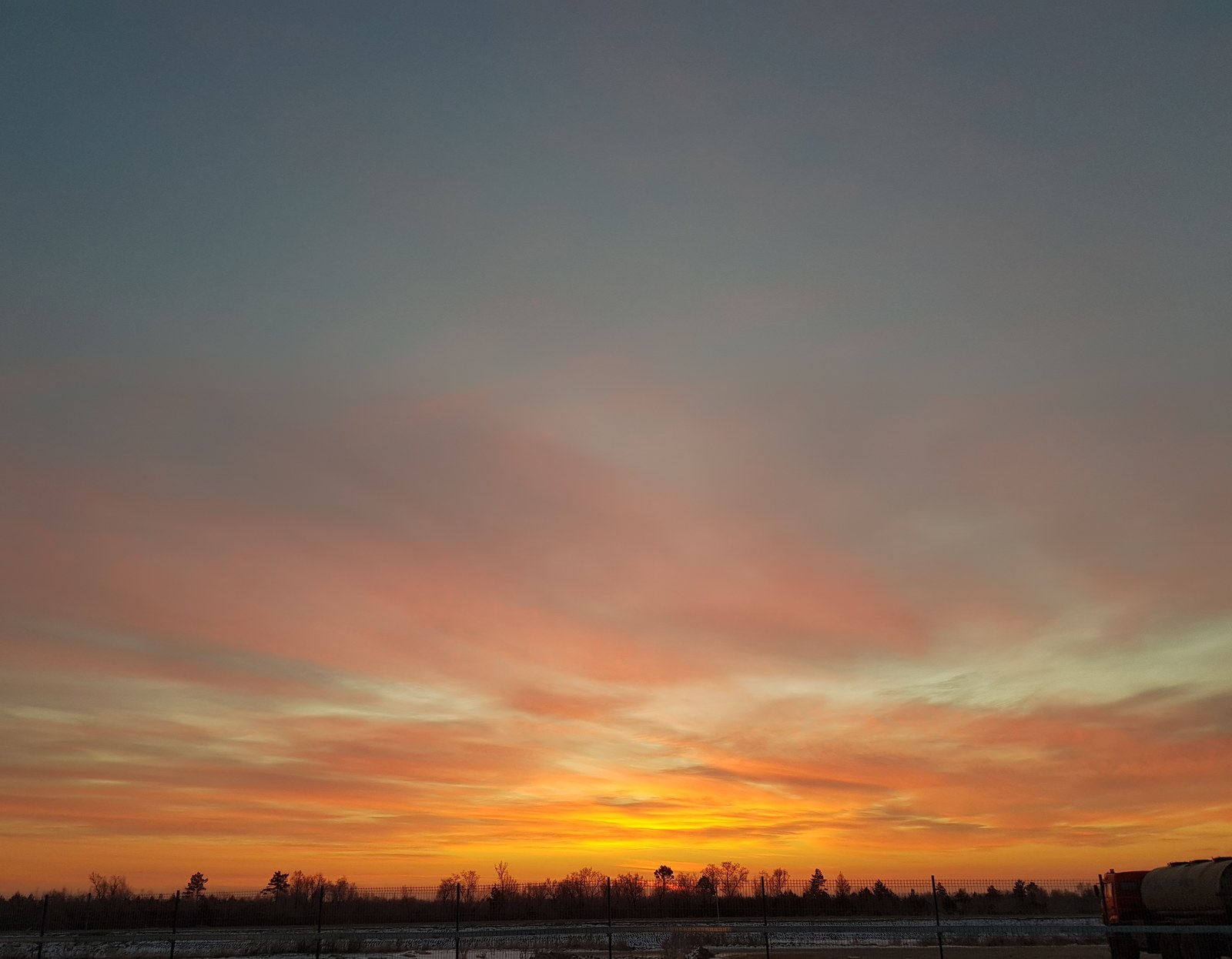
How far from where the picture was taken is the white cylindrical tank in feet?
73.3

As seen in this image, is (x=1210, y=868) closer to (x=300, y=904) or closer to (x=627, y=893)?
(x=627, y=893)

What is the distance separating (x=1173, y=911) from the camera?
23.9 m

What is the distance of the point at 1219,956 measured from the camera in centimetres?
2278

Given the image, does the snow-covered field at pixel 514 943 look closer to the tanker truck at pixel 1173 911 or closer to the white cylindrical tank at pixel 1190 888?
the tanker truck at pixel 1173 911

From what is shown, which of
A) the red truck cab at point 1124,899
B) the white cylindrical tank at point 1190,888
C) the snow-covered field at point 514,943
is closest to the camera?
the white cylindrical tank at point 1190,888

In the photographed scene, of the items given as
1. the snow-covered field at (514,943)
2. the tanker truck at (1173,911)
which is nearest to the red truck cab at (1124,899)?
the tanker truck at (1173,911)

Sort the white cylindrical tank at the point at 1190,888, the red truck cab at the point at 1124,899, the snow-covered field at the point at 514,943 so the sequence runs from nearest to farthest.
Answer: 1. the white cylindrical tank at the point at 1190,888
2. the red truck cab at the point at 1124,899
3. the snow-covered field at the point at 514,943

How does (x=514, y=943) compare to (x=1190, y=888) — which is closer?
(x=1190, y=888)

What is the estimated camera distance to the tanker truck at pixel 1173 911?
885 inches

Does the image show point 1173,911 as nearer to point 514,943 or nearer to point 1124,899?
point 1124,899

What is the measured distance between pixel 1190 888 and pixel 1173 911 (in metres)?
1.09

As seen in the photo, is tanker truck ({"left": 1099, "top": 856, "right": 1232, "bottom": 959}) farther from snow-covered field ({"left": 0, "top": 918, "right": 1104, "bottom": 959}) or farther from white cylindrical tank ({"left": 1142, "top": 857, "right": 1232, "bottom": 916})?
snow-covered field ({"left": 0, "top": 918, "right": 1104, "bottom": 959})

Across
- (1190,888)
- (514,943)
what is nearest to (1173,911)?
(1190,888)

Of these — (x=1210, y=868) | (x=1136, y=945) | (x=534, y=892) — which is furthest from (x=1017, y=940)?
(x=534, y=892)
